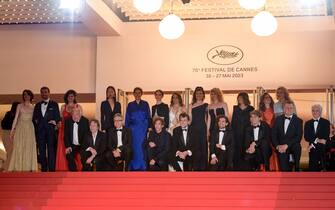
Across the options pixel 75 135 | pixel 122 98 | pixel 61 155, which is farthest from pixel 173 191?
pixel 122 98

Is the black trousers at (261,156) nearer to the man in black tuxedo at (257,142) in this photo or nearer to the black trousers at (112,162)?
the man in black tuxedo at (257,142)

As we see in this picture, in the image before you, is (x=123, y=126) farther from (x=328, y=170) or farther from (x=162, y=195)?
(x=328, y=170)

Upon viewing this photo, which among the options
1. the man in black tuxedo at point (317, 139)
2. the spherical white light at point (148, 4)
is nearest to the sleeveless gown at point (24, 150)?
the man in black tuxedo at point (317, 139)

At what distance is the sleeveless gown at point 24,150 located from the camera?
11.8 metres

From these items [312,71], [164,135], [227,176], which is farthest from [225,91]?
[227,176]

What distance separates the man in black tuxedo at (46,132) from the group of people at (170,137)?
16 millimetres

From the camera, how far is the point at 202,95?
11.9m

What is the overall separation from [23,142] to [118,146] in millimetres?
1644

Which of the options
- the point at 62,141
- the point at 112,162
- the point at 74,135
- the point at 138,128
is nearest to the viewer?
the point at 112,162

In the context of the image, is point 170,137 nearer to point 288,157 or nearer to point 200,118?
point 200,118

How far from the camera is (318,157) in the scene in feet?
35.5

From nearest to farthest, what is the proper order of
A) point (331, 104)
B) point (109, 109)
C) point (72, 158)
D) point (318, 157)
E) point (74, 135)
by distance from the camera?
point (318, 157), point (72, 158), point (74, 135), point (109, 109), point (331, 104)

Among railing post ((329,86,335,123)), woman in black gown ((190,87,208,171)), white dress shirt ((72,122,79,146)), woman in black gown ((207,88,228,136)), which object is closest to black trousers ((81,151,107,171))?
white dress shirt ((72,122,79,146))

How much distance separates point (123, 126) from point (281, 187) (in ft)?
9.82
